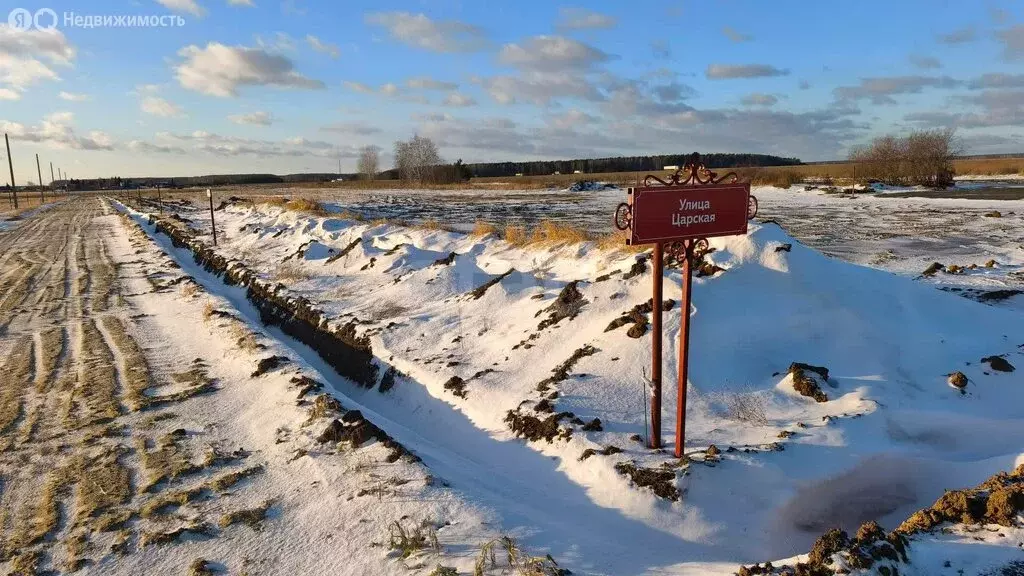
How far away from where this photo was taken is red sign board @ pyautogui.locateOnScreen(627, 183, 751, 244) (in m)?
4.71

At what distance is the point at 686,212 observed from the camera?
4.91 metres

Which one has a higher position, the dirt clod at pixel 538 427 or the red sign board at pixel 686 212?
the red sign board at pixel 686 212

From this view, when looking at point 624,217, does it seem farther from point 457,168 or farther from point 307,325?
point 457,168

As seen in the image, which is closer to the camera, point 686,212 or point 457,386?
point 686,212

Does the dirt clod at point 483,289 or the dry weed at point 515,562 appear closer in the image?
the dry weed at point 515,562

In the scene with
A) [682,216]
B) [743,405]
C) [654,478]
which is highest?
[682,216]

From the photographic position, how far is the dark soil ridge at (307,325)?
988 cm

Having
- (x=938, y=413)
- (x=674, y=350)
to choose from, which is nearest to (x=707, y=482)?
(x=674, y=350)

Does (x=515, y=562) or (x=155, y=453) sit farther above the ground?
(x=515, y=562)

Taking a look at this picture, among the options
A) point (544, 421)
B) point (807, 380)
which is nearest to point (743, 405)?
point (807, 380)

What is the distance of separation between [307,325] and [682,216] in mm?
9081

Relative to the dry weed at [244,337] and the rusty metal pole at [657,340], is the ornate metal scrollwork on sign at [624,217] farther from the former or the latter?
the dry weed at [244,337]

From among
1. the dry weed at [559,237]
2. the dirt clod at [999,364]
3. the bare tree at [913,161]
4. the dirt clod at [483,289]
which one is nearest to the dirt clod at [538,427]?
the dirt clod at [483,289]

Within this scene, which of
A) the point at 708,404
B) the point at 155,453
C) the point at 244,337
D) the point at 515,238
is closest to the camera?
the point at 155,453
